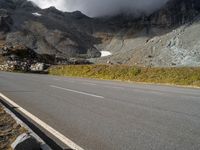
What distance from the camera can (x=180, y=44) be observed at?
88.4 meters

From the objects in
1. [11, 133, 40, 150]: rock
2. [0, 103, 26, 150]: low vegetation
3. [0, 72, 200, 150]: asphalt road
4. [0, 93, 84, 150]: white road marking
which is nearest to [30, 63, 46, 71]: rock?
[0, 72, 200, 150]: asphalt road

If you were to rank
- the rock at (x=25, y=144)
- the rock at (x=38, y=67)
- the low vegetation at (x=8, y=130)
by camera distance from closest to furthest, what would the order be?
the rock at (x=25, y=144) < the low vegetation at (x=8, y=130) < the rock at (x=38, y=67)

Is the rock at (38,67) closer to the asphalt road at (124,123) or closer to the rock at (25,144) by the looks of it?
the asphalt road at (124,123)

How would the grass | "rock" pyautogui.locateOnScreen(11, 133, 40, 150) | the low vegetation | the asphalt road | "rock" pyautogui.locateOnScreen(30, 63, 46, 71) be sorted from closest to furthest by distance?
"rock" pyautogui.locateOnScreen(11, 133, 40, 150) → the asphalt road → the low vegetation → the grass → "rock" pyautogui.locateOnScreen(30, 63, 46, 71)

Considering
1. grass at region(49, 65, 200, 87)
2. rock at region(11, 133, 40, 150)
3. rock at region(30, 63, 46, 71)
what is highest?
rock at region(11, 133, 40, 150)

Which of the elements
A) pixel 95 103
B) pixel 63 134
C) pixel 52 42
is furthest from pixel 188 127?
→ pixel 52 42

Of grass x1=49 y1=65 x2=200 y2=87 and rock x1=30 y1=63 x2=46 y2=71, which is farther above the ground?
grass x1=49 y1=65 x2=200 y2=87

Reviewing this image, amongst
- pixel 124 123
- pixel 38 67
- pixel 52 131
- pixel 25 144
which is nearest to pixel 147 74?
pixel 124 123

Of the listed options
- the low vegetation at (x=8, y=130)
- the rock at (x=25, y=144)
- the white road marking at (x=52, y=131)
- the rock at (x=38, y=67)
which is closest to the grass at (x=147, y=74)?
the rock at (x=38, y=67)

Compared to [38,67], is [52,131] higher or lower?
higher

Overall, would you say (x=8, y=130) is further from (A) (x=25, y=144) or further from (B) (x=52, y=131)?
(A) (x=25, y=144)

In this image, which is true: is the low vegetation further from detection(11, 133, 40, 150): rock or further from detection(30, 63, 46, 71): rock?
detection(30, 63, 46, 71): rock

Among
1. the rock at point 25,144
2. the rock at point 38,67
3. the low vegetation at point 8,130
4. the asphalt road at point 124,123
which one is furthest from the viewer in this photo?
the rock at point 38,67

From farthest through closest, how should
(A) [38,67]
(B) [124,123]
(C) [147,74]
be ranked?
(A) [38,67] → (C) [147,74] → (B) [124,123]
